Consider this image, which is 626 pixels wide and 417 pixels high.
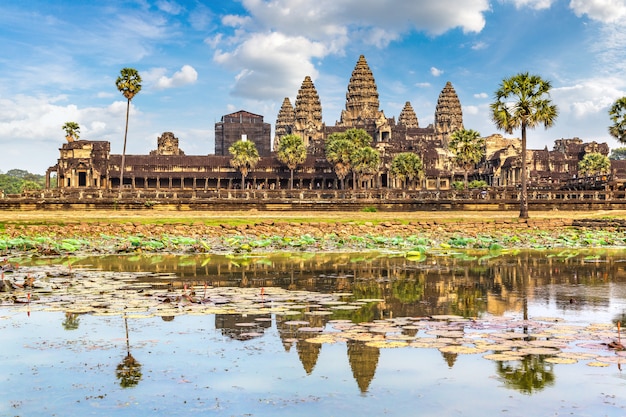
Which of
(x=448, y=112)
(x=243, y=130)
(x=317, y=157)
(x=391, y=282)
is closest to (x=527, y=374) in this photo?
(x=391, y=282)

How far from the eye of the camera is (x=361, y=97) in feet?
550

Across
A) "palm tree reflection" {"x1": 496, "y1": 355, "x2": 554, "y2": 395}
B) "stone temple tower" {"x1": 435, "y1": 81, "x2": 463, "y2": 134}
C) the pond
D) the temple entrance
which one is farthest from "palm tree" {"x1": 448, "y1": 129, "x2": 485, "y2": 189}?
"palm tree reflection" {"x1": 496, "y1": 355, "x2": 554, "y2": 395}

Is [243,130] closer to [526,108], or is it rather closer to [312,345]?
[526,108]

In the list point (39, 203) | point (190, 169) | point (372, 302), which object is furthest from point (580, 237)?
point (190, 169)

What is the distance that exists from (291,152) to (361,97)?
2088 inches

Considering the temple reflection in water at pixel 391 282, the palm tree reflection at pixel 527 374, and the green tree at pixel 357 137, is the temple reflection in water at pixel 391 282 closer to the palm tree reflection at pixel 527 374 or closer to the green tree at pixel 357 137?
the palm tree reflection at pixel 527 374

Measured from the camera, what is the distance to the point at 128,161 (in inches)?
4879

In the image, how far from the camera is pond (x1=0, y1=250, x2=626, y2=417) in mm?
8688

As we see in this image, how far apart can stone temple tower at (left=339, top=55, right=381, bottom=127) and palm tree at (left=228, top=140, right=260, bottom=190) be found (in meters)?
51.8

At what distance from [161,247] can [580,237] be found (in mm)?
22247

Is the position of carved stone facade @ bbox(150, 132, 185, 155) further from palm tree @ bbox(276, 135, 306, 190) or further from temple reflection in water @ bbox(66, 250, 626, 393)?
temple reflection in water @ bbox(66, 250, 626, 393)

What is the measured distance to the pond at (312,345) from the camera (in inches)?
342

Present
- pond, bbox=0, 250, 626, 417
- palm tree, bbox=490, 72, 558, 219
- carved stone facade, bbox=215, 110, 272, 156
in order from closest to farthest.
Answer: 1. pond, bbox=0, 250, 626, 417
2. palm tree, bbox=490, 72, 558, 219
3. carved stone facade, bbox=215, 110, 272, 156

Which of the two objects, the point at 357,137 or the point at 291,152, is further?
the point at 291,152
